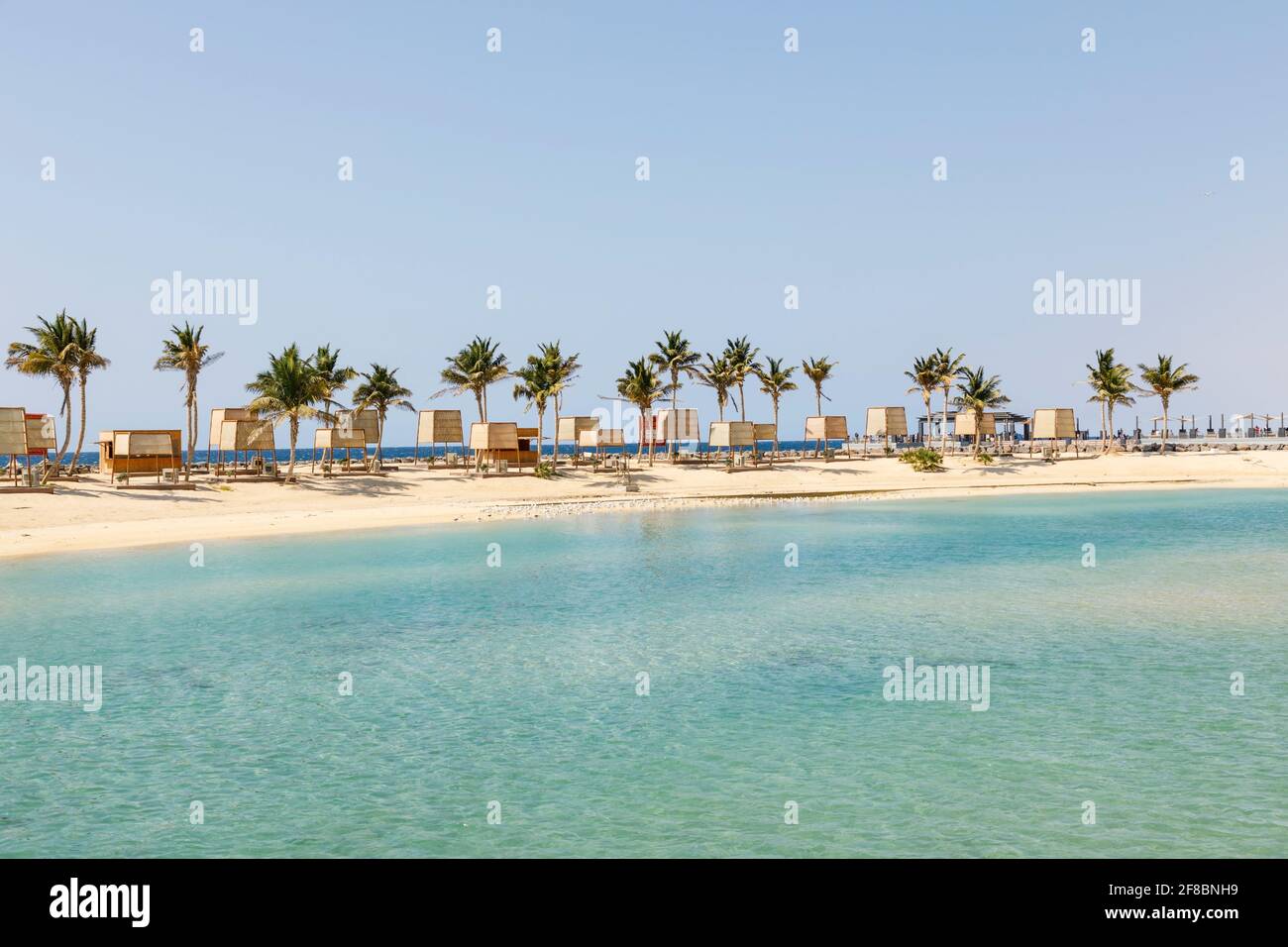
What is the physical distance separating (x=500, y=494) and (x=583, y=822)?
148 ft

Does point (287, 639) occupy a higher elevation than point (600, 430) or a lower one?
lower

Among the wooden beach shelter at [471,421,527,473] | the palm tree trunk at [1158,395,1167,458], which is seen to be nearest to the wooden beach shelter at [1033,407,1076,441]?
the palm tree trunk at [1158,395,1167,458]

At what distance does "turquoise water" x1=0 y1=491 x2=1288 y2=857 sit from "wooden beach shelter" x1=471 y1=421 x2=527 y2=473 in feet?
122

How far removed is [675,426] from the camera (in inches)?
2771

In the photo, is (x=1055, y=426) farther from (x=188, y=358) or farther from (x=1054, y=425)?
(x=188, y=358)

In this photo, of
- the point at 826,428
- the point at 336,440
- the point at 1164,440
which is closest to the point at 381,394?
the point at 336,440

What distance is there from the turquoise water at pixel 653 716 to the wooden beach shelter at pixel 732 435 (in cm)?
4397

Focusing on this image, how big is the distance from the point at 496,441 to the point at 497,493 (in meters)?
10.1

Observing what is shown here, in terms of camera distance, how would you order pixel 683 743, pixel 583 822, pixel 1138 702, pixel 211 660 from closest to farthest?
pixel 583 822 < pixel 683 743 < pixel 1138 702 < pixel 211 660

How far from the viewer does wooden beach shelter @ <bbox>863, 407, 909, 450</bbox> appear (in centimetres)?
7966

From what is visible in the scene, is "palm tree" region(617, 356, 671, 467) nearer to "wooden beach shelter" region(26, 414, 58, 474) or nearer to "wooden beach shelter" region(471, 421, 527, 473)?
"wooden beach shelter" region(471, 421, 527, 473)

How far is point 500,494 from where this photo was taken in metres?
52.8
